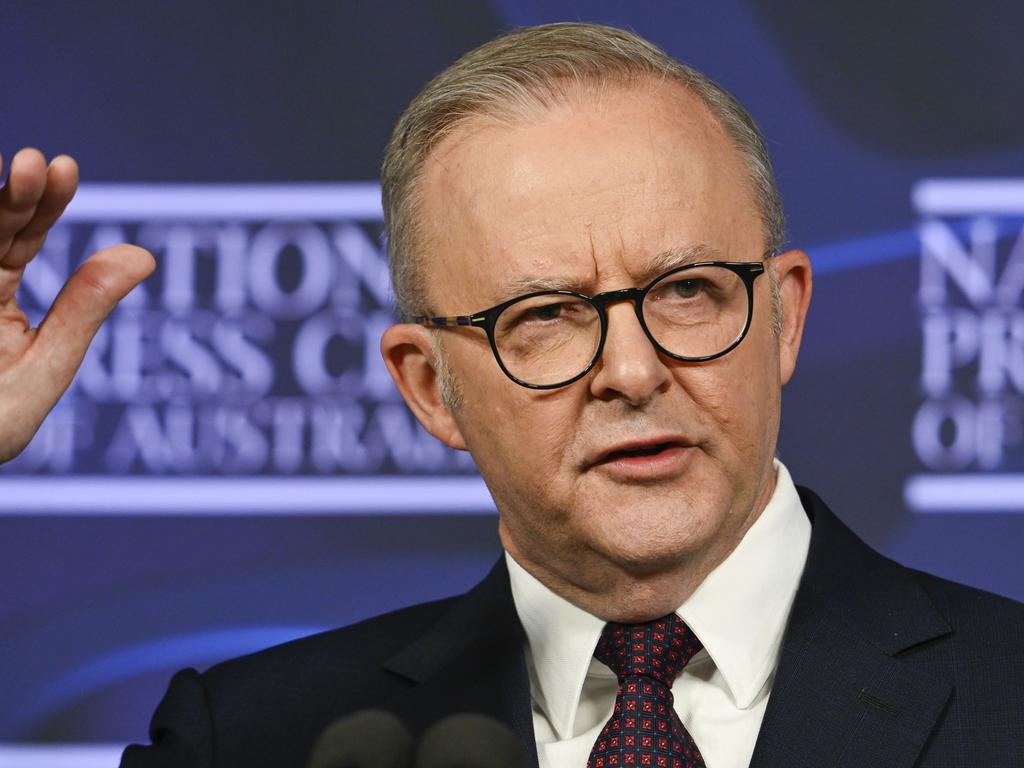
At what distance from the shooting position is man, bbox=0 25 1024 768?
6.16ft

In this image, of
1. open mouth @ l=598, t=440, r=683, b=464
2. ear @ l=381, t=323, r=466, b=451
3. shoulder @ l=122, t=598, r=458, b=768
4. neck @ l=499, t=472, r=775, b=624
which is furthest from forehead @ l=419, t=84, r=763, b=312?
shoulder @ l=122, t=598, r=458, b=768

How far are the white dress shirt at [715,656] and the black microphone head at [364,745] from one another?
54cm

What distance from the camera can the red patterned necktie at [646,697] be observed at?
187 centimetres

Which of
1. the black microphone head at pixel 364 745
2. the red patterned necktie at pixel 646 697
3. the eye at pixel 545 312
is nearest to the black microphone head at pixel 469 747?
the black microphone head at pixel 364 745

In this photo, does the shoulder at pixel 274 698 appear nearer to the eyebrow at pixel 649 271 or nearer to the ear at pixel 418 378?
the ear at pixel 418 378

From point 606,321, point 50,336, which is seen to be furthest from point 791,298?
point 50,336

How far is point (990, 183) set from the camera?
2.87 m

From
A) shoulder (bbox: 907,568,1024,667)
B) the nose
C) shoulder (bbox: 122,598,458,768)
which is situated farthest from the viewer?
shoulder (bbox: 122,598,458,768)

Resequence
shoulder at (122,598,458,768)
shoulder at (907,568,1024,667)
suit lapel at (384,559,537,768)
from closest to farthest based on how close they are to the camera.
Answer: shoulder at (907,568,1024,667) → suit lapel at (384,559,537,768) → shoulder at (122,598,458,768)

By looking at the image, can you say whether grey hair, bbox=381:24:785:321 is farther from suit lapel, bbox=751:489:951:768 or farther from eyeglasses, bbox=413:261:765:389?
suit lapel, bbox=751:489:951:768

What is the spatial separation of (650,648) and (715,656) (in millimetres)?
90

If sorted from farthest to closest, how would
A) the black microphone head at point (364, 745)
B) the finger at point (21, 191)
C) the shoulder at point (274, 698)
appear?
the shoulder at point (274, 698) → the finger at point (21, 191) → the black microphone head at point (364, 745)

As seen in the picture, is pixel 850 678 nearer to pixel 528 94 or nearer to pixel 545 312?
pixel 545 312

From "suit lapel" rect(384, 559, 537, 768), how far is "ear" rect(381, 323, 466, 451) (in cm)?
24
